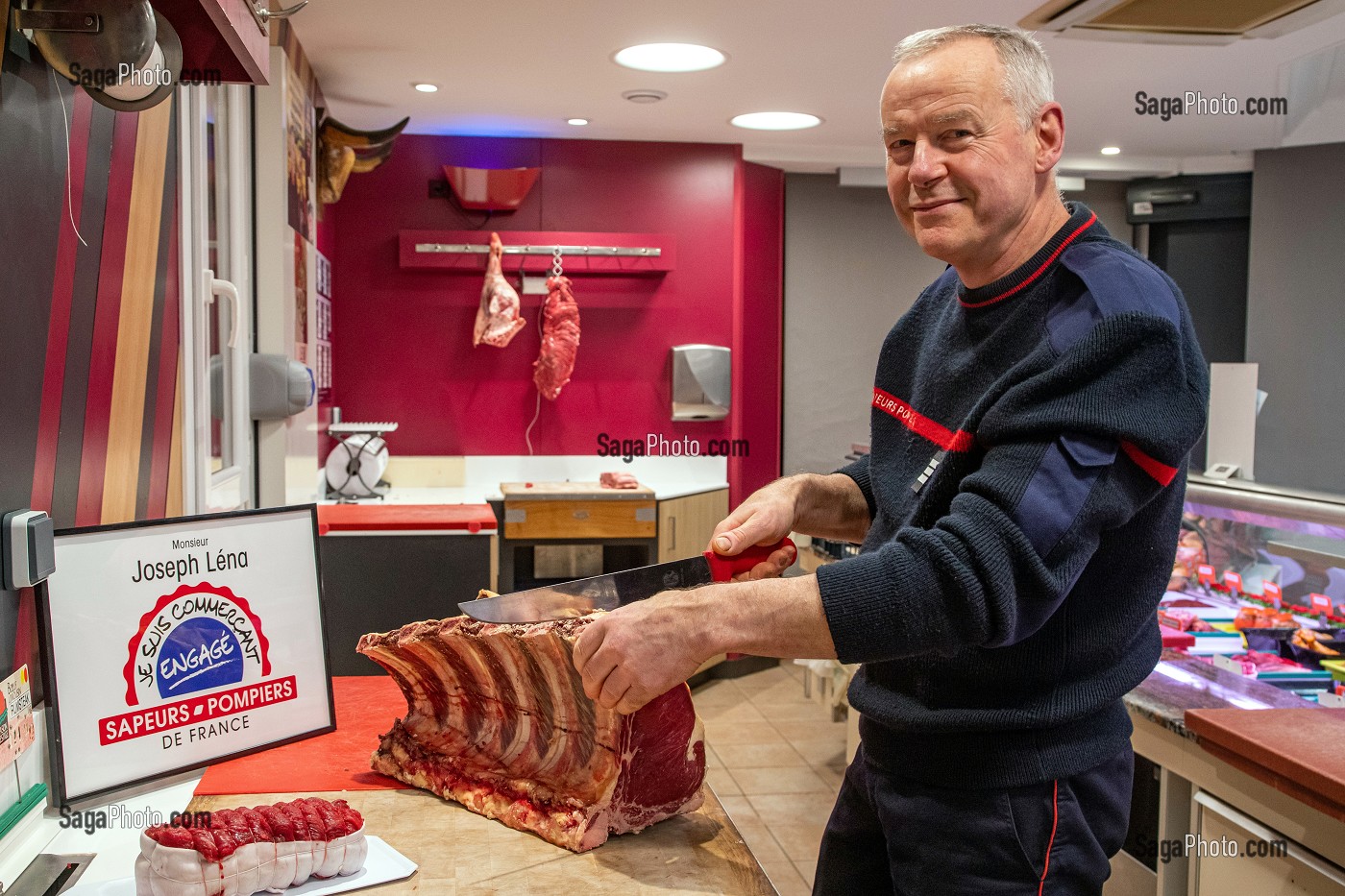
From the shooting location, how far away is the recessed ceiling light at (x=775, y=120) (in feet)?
18.3

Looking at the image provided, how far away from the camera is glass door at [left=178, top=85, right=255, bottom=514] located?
2.24 metres

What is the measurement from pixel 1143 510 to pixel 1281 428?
6.01m

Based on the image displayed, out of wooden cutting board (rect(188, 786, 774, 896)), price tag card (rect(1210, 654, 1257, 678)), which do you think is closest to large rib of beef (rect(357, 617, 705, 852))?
wooden cutting board (rect(188, 786, 774, 896))

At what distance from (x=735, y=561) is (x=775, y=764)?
11.3ft

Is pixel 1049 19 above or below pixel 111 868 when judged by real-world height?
above

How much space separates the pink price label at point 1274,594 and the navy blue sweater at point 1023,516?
1724mm

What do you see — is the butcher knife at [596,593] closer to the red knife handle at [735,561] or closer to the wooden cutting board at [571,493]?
the red knife handle at [735,561]

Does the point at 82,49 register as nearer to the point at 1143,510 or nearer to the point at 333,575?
the point at 1143,510

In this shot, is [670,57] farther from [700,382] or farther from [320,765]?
[320,765]

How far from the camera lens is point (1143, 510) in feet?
4.16

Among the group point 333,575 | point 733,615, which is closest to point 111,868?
point 733,615

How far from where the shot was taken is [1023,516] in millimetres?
1126
